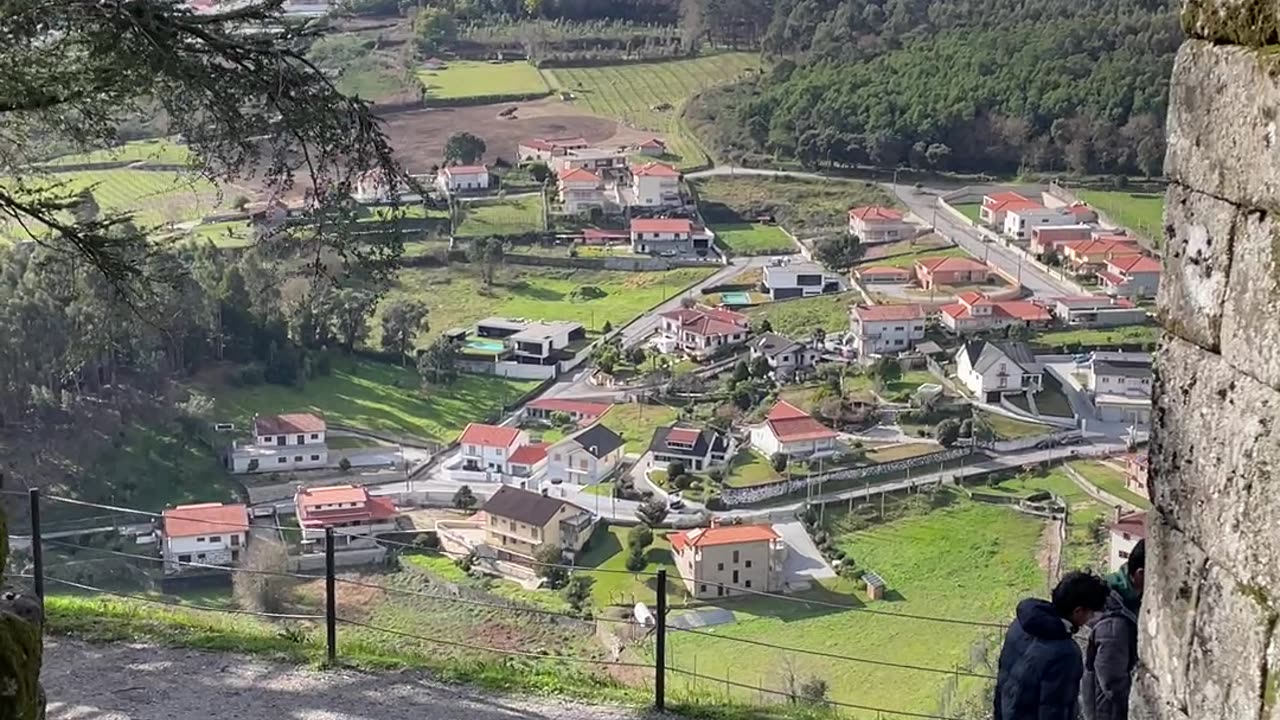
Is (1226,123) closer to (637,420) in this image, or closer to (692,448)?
(692,448)

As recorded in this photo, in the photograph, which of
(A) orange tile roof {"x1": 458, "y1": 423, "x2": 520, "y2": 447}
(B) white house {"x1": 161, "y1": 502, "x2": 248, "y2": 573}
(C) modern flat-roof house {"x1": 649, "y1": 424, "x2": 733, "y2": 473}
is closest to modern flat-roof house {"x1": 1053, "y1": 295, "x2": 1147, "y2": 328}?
(C) modern flat-roof house {"x1": 649, "y1": 424, "x2": 733, "y2": 473}

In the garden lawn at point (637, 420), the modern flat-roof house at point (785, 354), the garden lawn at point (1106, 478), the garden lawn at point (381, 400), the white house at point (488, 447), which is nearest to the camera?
the garden lawn at point (1106, 478)

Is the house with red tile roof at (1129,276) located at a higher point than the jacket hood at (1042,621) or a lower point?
lower

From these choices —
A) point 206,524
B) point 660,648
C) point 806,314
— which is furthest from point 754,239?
point 660,648

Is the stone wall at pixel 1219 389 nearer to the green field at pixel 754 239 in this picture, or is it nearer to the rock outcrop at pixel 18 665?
the rock outcrop at pixel 18 665

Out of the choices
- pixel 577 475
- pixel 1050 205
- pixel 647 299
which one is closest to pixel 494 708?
pixel 577 475

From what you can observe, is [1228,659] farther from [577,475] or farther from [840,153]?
[840,153]

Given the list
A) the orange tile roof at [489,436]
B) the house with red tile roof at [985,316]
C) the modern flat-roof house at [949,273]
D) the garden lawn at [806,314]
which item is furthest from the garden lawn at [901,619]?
the modern flat-roof house at [949,273]
